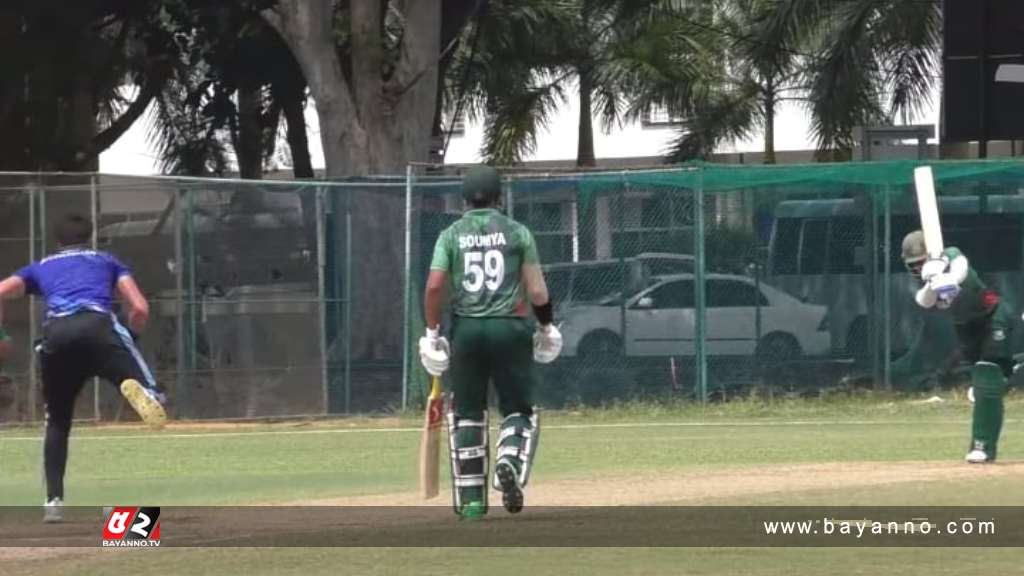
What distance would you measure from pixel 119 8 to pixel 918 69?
13.2 metres

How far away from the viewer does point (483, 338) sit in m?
10.7

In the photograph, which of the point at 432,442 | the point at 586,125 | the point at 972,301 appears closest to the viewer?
the point at 432,442

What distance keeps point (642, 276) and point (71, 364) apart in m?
10.4

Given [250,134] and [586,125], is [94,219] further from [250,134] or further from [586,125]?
[586,125]

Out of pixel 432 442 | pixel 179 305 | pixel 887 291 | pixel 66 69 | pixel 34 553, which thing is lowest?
pixel 34 553

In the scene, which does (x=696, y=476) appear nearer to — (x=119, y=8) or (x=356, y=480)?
(x=356, y=480)

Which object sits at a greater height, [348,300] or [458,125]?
[458,125]

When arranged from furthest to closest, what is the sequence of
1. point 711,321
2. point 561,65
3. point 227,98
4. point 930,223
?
point 561,65
point 227,98
point 711,321
point 930,223

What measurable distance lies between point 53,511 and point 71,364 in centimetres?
86

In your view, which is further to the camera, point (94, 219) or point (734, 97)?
point (734, 97)

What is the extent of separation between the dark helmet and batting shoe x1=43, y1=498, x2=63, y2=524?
3065mm

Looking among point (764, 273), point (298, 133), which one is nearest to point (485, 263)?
point (764, 273)

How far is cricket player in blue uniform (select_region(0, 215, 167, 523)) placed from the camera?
38.1 feet

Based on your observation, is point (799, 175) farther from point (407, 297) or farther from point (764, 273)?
point (407, 297)
